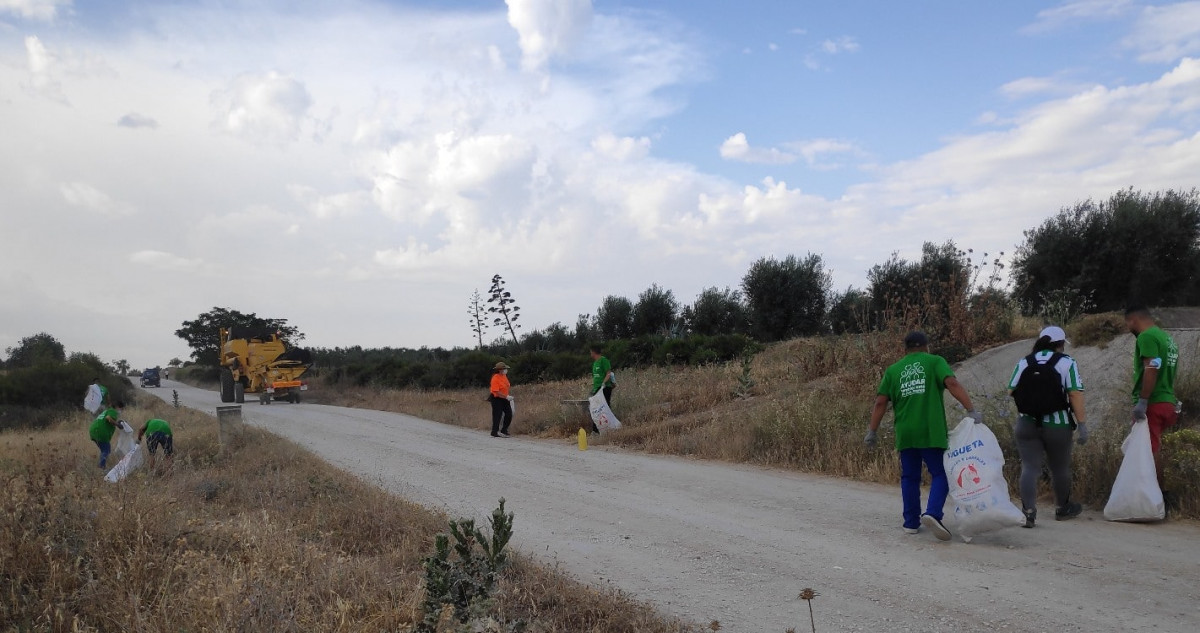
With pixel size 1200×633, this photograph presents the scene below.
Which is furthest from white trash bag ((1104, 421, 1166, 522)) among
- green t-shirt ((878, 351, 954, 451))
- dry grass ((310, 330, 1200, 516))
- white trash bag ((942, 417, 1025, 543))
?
green t-shirt ((878, 351, 954, 451))

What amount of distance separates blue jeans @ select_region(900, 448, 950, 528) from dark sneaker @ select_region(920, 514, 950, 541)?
4.3 inches

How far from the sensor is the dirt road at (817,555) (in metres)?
5.17

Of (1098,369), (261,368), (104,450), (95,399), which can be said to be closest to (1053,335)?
(1098,369)

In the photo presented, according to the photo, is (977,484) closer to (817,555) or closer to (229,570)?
(817,555)

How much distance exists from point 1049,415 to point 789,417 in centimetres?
512

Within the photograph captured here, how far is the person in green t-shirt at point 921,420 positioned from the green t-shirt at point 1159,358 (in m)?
1.80

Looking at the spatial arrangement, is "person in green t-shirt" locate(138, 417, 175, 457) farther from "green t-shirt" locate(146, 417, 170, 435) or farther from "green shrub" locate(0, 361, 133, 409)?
"green shrub" locate(0, 361, 133, 409)

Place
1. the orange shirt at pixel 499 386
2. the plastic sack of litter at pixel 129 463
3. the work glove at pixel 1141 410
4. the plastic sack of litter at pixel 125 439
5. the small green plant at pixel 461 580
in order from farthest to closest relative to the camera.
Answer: the orange shirt at pixel 499 386
the plastic sack of litter at pixel 125 439
the plastic sack of litter at pixel 129 463
the work glove at pixel 1141 410
the small green plant at pixel 461 580

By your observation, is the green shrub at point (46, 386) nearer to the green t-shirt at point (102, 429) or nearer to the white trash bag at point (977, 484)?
the green t-shirt at point (102, 429)

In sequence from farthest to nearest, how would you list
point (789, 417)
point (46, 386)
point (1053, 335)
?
point (46, 386) < point (789, 417) < point (1053, 335)

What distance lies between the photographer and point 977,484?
682 centimetres

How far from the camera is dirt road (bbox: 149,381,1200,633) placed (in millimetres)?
5168

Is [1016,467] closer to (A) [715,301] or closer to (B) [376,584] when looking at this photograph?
(B) [376,584]

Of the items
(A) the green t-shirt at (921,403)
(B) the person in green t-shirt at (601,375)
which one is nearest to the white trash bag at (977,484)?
(A) the green t-shirt at (921,403)
